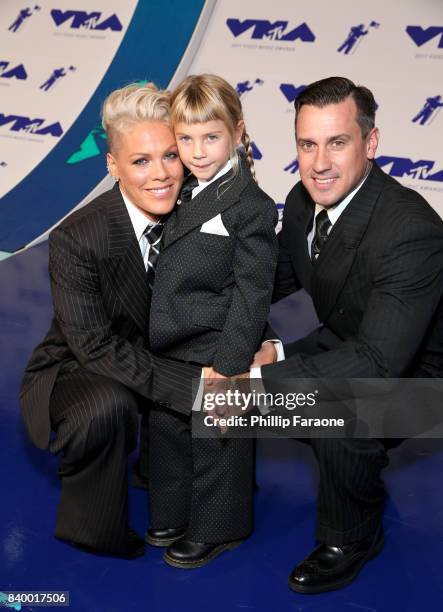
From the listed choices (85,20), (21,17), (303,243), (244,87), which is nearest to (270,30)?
(244,87)

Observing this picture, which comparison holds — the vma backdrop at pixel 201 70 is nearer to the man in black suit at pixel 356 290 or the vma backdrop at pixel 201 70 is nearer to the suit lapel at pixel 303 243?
the suit lapel at pixel 303 243

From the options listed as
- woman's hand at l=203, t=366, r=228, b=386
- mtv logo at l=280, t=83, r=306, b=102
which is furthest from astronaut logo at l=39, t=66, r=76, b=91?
woman's hand at l=203, t=366, r=228, b=386

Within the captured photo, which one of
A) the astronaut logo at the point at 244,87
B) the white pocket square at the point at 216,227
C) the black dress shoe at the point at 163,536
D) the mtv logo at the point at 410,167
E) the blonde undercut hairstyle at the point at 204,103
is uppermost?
the astronaut logo at the point at 244,87

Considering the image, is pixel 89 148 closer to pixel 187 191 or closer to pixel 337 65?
pixel 337 65

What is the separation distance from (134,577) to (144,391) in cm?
49

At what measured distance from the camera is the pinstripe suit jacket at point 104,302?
90.4 inches

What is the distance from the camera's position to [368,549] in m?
2.27

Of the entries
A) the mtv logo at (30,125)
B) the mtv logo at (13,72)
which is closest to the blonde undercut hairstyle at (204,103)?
the mtv logo at (30,125)

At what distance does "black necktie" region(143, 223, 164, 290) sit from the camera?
2.37 metres

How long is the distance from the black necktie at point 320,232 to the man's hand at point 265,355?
0.97 feet

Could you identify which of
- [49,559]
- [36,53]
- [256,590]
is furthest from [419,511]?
[36,53]

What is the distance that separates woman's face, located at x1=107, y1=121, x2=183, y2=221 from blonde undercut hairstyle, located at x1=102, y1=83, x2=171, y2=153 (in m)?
0.02

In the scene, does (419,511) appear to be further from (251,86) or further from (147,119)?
(251,86)

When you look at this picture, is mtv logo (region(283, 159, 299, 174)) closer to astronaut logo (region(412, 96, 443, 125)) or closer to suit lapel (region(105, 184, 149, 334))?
astronaut logo (region(412, 96, 443, 125))
